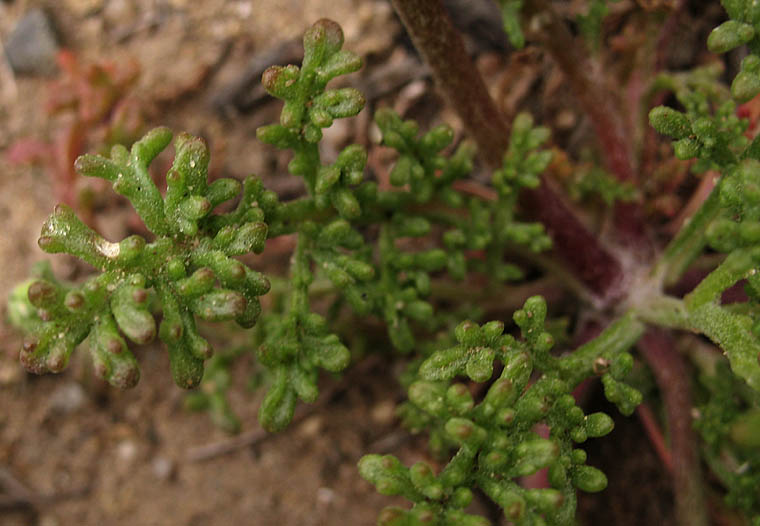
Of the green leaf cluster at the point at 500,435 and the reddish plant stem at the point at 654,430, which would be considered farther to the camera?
the reddish plant stem at the point at 654,430

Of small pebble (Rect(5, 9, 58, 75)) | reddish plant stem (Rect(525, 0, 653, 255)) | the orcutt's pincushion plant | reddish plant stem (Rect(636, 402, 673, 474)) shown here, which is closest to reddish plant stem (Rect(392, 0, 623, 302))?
the orcutt's pincushion plant

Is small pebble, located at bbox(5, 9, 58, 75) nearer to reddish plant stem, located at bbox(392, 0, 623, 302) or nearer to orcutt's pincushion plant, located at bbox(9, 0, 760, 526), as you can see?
orcutt's pincushion plant, located at bbox(9, 0, 760, 526)

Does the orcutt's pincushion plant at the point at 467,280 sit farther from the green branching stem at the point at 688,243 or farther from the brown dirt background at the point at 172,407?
the brown dirt background at the point at 172,407

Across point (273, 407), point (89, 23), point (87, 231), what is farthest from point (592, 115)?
point (89, 23)

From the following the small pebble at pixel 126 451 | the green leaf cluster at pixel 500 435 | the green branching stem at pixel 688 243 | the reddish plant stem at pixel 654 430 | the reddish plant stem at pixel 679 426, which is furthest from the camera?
the small pebble at pixel 126 451

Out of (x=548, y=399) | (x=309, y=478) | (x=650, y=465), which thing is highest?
(x=548, y=399)

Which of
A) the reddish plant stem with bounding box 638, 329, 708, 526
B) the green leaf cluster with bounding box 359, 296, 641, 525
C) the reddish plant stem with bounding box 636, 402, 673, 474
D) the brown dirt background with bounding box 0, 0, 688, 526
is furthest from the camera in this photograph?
the brown dirt background with bounding box 0, 0, 688, 526

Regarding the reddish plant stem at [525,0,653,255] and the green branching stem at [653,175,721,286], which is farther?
the reddish plant stem at [525,0,653,255]

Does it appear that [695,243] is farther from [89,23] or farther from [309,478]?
[89,23]

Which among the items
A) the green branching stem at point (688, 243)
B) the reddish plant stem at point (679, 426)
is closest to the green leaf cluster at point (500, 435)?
the green branching stem at point (688, 243)
